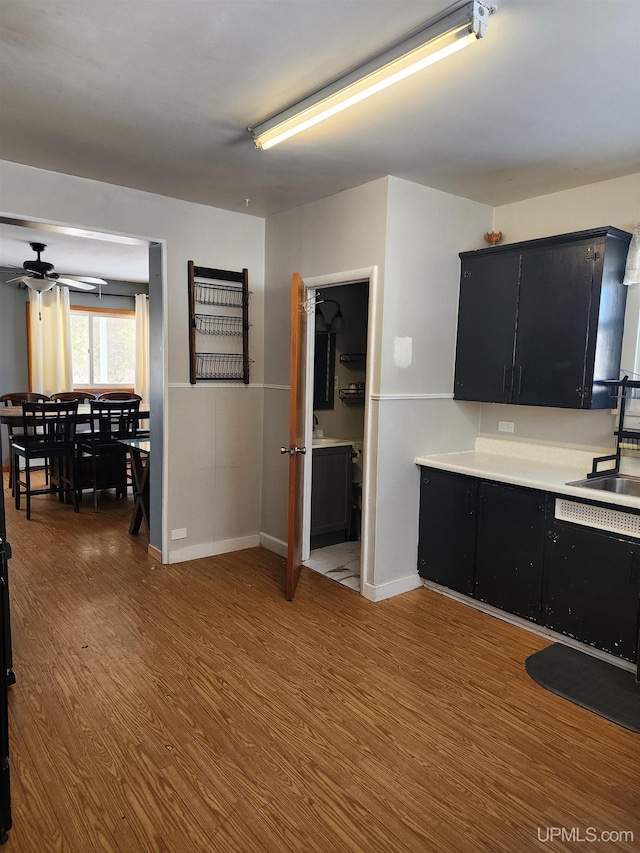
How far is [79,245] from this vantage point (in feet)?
19.0

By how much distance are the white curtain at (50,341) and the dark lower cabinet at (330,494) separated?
15.9ft

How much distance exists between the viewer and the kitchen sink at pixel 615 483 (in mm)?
3027

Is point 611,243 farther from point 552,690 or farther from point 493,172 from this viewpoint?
point 552,690

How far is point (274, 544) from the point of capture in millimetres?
4473

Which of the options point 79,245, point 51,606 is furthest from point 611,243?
point 79,245

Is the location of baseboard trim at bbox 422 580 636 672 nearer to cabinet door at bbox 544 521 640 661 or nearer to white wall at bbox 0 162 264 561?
cabinet door at bbox 544 521 640 661

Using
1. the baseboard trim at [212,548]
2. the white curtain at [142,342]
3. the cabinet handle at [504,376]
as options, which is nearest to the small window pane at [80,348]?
the white curtain at [142,342]

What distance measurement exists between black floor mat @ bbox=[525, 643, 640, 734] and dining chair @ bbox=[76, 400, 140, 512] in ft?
14.4

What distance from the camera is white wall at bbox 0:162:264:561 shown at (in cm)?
365

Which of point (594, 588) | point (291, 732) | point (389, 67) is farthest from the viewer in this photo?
point (594, 588)

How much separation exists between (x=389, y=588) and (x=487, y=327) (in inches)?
71.7

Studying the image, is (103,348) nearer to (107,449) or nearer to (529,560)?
(107,449)

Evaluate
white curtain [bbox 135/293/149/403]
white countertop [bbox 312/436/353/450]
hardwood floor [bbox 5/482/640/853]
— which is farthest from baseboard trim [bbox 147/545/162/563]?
white curtain [bbox 135/293/149/403]

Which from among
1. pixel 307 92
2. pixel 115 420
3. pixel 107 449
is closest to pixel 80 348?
pixel 115 420
